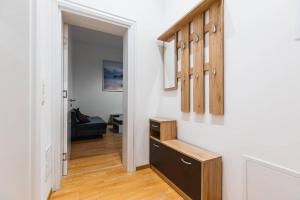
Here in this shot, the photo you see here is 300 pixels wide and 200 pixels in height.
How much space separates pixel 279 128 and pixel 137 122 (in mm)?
1681

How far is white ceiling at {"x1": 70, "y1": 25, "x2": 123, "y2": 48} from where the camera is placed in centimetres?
407

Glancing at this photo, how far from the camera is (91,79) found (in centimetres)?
519

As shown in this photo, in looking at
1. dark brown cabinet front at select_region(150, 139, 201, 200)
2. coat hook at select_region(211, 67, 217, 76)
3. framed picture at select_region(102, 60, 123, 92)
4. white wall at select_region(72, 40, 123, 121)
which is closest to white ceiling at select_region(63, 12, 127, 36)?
coat hook at select_region(211, 67, 217, 76)

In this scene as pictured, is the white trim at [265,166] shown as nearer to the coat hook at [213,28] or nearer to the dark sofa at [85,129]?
the coat hook at [213,28]

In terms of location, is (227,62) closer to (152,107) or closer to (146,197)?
(152,107)

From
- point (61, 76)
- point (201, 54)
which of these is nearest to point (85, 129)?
point (61, 76)

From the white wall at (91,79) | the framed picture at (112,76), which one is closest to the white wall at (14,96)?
the white wall at (91,79)

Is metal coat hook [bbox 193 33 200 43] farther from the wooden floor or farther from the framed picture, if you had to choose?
the framed picture

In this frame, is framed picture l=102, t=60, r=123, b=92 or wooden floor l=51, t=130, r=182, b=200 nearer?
→ wooden floor l=51, t=130, r=182, b=200

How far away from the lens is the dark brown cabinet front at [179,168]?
1461mm

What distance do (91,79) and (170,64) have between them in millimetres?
3692

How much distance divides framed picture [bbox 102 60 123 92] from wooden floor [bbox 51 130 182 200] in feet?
10.0

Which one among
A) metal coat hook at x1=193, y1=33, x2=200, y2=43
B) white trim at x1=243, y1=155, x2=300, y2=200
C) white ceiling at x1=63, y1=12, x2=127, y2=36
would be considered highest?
white ceiling at x1=63, y1=12, x2=127, y2=36

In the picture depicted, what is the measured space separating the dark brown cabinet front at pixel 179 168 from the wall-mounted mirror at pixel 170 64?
2.95 ft
